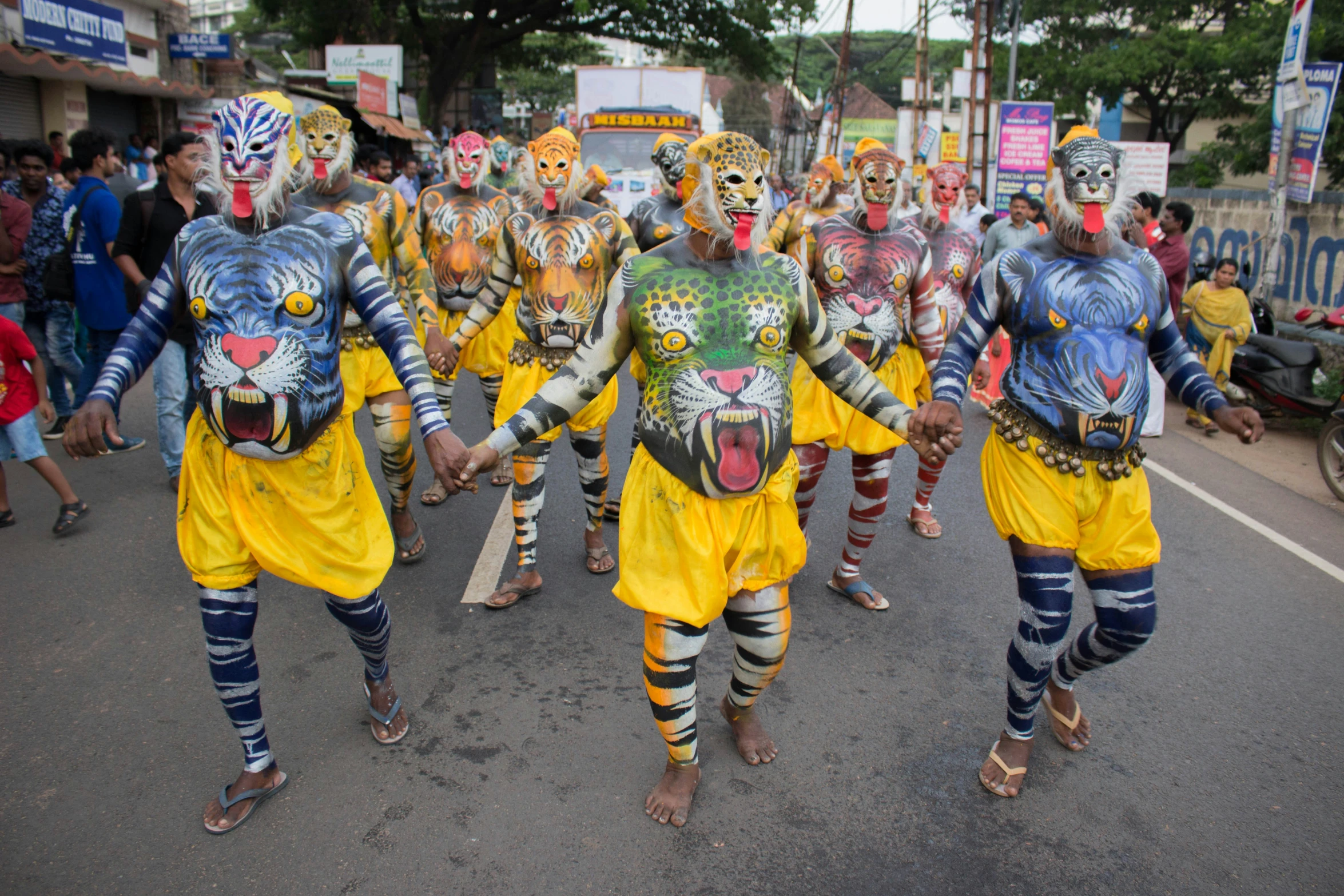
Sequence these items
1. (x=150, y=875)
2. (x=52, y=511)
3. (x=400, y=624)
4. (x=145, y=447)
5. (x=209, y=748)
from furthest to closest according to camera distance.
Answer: (x=145, y=447) → (x=52, y=511) → (x=400, y=624) → (x=209, y=748) → (x=150, y=875)

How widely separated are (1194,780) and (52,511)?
20.5 feet

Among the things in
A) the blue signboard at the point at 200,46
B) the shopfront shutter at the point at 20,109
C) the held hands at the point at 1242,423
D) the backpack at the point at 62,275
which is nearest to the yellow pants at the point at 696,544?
the held hands at the point at 1242,423

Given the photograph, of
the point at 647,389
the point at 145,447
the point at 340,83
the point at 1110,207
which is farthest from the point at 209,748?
the point at 340,83

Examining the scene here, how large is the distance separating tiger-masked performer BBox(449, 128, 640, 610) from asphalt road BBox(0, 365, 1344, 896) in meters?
0.54

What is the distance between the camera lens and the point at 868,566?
5.28 meters

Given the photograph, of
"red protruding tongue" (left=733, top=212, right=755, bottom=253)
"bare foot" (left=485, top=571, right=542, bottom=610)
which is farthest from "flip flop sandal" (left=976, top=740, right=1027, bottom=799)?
"bare foot" (left=485, top=571, right=542, bottom=610)

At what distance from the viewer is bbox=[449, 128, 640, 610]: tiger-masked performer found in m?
4.62

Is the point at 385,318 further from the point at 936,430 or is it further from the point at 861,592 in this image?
the point at 861,592

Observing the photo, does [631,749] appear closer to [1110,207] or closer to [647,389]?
[647,389]

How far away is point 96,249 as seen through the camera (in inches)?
260

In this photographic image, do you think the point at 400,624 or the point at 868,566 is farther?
the point at 868,566

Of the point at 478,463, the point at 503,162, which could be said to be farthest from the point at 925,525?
the point at 503,162

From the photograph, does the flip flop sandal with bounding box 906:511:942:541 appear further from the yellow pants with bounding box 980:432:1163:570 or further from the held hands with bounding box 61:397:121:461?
the held hands with bounding box 61:397:121:461

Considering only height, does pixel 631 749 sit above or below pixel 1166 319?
below
